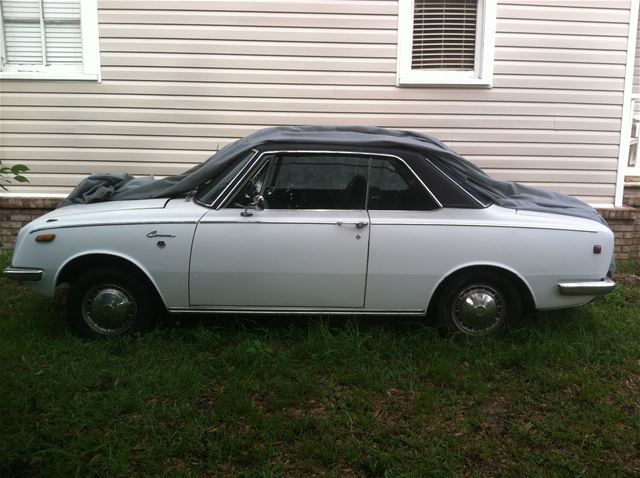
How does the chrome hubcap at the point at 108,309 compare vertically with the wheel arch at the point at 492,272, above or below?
below

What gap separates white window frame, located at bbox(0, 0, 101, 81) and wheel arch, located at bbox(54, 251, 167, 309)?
10.0 feet

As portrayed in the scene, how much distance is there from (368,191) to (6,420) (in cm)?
271

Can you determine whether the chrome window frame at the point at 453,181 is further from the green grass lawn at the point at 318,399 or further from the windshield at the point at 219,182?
the windshield at the point at 219,182

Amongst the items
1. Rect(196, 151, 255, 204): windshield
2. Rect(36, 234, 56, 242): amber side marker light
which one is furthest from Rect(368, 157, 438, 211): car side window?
Rect(36, 234, 56, 242): amber side marker light

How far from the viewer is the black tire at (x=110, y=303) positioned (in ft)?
14.7

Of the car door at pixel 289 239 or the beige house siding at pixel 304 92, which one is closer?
the car door at pixel 289 239

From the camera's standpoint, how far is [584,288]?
445 cm

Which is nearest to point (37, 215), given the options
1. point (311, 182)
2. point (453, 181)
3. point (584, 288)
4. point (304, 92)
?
point (304, 92)

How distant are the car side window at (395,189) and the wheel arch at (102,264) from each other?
5.50ft

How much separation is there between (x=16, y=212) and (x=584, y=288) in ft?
19.4

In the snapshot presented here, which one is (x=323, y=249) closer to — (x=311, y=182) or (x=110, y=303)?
(x=311, y=182)

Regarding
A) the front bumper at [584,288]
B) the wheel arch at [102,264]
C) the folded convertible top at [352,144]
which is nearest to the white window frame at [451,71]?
the folded convertible top at [352,144]

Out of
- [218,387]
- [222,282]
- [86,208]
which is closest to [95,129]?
[86,208]

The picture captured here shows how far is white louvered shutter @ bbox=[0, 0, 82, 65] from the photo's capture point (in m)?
6.83
